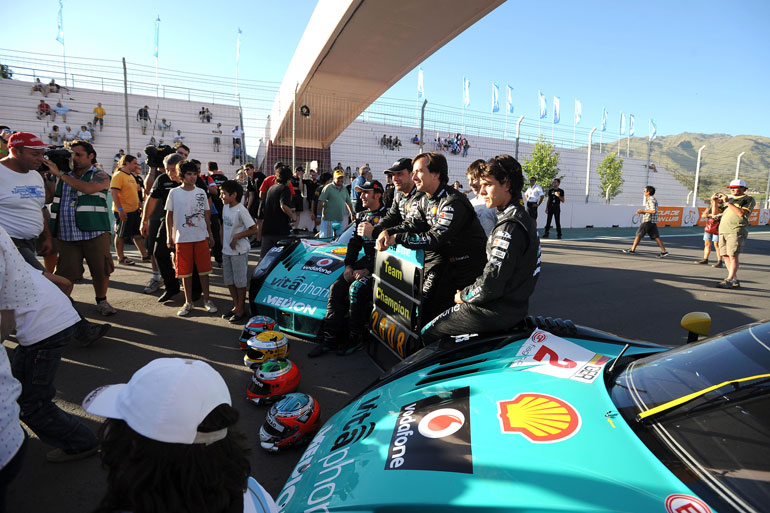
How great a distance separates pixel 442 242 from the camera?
3326mm

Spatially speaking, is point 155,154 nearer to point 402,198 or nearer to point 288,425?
point 402,198

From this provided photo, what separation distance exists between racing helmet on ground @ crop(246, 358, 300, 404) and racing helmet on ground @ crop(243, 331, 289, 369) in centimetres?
25

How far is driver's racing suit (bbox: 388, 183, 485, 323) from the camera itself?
3303 millimetres

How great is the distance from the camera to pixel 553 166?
35188 millimetres

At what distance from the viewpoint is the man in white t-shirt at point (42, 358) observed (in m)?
2.22

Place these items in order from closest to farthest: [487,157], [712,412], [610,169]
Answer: [712,412] < [487,157] < [610,169]

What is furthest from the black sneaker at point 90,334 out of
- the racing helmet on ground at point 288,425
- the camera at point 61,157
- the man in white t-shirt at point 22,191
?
the racing helmet on ground at point 288,425

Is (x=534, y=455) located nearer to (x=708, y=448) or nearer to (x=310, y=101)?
(x=708, y=448)

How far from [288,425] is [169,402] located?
72.0 inches

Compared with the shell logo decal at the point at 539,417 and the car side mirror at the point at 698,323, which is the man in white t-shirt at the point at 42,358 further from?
the car side mirror at the point at 698,323

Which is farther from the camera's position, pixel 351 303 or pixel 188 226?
pixel 188 226

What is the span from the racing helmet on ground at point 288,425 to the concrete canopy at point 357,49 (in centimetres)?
940

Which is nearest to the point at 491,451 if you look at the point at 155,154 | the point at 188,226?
the point at 188,226

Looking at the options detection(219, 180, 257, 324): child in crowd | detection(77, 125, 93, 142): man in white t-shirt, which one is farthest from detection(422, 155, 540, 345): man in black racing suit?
detection(77, 125, 93, 142): man in white t-shirt
